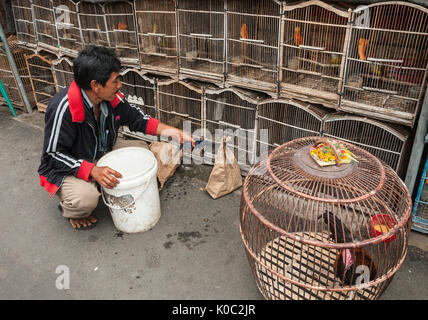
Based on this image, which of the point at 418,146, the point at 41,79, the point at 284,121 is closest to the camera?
the point at 418,146

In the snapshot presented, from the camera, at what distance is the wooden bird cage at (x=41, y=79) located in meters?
4.91

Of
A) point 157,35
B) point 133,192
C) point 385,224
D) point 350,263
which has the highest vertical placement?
point 157,35

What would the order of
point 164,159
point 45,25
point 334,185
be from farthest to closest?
point 45,25
point 164,159
point 334,185

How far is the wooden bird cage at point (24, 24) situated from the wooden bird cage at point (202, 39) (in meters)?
2.35

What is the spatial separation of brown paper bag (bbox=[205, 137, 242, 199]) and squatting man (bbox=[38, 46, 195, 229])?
370 millimetres

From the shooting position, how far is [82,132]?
2.95m

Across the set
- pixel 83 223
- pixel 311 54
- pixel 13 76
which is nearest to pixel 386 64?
pixel 311 54

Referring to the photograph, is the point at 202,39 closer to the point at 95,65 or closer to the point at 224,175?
the point at 95,65

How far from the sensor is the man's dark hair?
2.63 meters

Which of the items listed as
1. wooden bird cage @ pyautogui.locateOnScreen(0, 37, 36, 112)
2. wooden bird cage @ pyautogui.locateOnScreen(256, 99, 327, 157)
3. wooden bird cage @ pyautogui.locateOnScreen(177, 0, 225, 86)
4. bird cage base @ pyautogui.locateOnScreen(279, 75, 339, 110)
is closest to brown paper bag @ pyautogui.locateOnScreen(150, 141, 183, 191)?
wooden bird cage @ pyautogui.locateOnScreen(177, 0, 225, 86)

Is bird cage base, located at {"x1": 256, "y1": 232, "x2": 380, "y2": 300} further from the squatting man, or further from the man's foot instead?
the man's foot

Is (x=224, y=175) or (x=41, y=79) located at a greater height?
(x=41, y=79)

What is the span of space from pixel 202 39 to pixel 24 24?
9.21ft

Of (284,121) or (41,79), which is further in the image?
(41,79)
